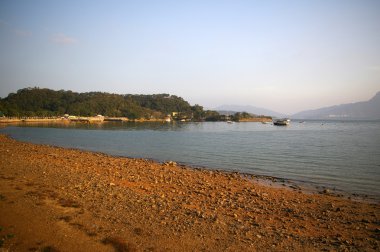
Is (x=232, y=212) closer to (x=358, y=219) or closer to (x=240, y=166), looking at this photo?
(x=358, y=219)

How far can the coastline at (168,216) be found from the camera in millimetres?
8750

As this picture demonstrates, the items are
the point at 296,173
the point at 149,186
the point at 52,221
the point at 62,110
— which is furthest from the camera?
the point at 62,110

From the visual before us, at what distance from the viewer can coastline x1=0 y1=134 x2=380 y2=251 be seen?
8750mm

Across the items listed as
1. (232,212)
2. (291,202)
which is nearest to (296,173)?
(291,202)

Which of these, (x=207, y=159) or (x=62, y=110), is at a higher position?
(x=62, y=110)

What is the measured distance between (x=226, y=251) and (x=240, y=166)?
66.8 feet

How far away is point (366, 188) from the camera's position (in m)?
19.2

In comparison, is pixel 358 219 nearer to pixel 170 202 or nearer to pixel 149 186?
pixel 170 202

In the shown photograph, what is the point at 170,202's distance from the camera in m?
13.0

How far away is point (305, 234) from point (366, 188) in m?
12.4

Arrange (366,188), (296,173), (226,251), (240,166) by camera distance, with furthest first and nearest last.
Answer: (240,166) < (296,173) < (366,188) < (226,251)

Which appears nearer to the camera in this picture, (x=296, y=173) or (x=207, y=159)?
(x=296, y=173)

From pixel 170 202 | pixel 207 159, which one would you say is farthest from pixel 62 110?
pixel 170 202

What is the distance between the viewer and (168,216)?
10.9m
